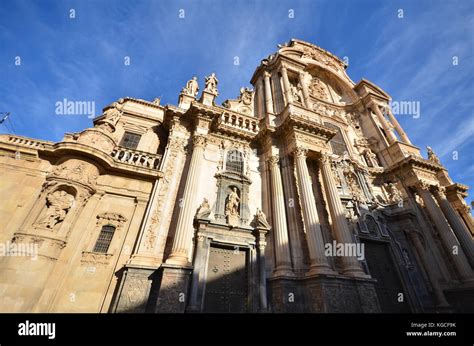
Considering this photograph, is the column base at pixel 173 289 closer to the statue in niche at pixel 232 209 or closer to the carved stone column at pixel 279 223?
the statue in niche at pixel 232 209

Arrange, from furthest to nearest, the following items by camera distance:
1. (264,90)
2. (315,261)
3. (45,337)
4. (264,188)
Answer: (264,90) → (264,188) → (315,261) → (45,337)

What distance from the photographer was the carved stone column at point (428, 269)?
40.1 feet

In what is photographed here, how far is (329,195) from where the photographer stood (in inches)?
495

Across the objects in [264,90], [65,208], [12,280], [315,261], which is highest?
[264,90]

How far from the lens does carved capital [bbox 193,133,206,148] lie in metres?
12.2

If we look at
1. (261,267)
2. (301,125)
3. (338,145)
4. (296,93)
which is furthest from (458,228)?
(296,93)

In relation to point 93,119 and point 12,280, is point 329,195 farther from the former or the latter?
point 93,119

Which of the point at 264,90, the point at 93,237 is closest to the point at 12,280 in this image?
A: the point at 93,237

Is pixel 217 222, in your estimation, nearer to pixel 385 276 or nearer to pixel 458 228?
pixel 385 276

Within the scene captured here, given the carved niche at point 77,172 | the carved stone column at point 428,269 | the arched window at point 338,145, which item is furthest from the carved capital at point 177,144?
the carved stone column at point 428,269

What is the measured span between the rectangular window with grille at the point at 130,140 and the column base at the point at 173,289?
8.79m

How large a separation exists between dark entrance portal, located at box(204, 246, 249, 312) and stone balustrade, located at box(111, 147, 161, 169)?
19.7 ft

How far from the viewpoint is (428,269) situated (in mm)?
13258

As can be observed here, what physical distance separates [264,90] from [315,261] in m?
14.9
